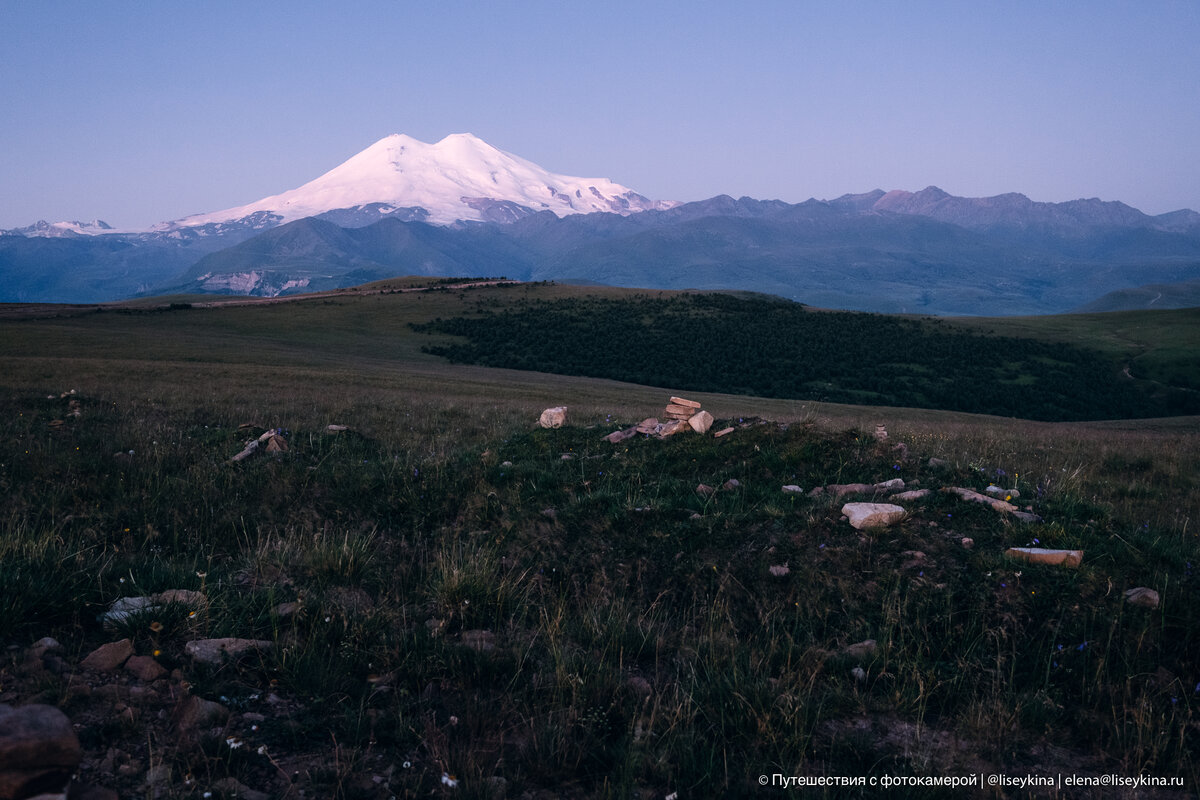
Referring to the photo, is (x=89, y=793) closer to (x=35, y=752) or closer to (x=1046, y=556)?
(x=35, y=752)

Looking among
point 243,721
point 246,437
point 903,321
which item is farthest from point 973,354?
point 243,721

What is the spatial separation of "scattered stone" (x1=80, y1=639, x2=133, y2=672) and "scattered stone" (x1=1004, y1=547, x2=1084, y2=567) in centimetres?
652

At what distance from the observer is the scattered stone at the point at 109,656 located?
405 cm

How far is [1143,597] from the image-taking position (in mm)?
5215

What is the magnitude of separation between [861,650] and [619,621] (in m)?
1.75

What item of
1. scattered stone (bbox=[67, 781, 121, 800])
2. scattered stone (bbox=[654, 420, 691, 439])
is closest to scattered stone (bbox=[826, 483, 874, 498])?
scattered stone (bbox=[654, 420, 691, 439])

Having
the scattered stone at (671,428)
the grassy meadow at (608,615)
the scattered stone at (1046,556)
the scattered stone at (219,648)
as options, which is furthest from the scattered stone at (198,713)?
the scattered stone at (671,428)

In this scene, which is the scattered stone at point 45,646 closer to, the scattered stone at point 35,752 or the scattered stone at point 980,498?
the scattered stone at point 35,752

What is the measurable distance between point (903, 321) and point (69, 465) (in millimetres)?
99194

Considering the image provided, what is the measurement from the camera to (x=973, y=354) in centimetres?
7812

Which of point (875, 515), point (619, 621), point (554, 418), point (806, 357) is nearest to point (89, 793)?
point (619, 621)

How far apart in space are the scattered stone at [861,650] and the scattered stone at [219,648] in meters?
3.92

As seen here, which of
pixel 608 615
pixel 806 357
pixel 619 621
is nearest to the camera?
pixel 619 621

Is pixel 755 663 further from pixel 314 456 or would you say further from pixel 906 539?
pixel 314 456
